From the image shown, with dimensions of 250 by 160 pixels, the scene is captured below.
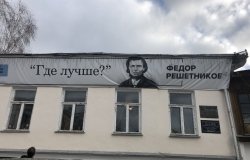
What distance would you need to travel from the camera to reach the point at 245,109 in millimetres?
12367

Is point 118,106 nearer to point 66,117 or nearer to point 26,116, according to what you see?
point 66,117

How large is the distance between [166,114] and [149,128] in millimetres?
927

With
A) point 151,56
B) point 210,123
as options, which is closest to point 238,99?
point 210,123

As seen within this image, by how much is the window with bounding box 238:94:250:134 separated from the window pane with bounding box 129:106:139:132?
13.9 ft

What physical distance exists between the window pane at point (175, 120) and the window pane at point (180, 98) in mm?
357

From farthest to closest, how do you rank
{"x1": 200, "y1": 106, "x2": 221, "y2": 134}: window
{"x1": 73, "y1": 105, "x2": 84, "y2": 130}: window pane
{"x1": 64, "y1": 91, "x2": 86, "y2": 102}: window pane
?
{"x1": 64, "y1": 91, "x2": 86, "y2": 102}: window pane → {"x1": 73, "y1": 105, "x2": 84, "y2": 130}: window pane → {"x1": 200, "y1": 106, "x2": 221, "y2": 134}: window

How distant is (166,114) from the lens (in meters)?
12.5

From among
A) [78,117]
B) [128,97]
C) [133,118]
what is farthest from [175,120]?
[78,117]

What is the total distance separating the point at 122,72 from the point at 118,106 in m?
1.54

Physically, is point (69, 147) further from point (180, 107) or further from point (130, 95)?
point (180, 107)

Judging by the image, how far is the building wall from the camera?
11.8 metres

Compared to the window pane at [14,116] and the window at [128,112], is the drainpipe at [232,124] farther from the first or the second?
the window pane at [14,116]

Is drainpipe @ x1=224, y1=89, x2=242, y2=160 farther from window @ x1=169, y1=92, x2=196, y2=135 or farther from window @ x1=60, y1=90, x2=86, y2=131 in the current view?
window @ x1=60, y1=90, x2=86, y2=131

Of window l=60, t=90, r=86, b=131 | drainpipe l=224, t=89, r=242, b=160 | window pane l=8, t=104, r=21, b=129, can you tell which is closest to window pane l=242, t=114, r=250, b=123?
drainpipe l=224, t=89, r=242, b=160
